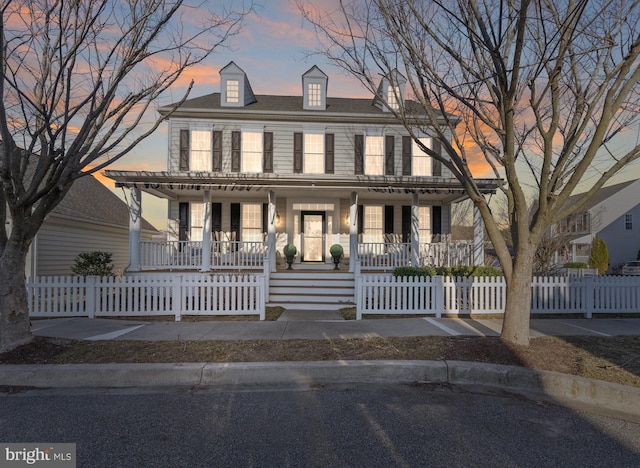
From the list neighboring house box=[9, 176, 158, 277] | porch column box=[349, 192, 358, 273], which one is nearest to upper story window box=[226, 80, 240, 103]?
porch column box=[349, 192, 358, 273]

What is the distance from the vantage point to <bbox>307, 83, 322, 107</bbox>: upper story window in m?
16.3

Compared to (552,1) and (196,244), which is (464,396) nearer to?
(552,1)

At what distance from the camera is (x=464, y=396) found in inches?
182

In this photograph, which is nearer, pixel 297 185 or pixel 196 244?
pixel 297 185

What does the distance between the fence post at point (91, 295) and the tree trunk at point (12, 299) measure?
303 cm

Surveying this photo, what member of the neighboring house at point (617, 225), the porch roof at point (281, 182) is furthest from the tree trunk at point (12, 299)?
the neighboring house at point (617, 225)

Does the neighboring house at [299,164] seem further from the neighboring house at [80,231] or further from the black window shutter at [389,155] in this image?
the neighboring house at [80,231]

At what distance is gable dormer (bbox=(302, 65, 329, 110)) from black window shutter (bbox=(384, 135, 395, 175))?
3053 millimetres

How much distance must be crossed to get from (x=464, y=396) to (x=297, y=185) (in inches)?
350

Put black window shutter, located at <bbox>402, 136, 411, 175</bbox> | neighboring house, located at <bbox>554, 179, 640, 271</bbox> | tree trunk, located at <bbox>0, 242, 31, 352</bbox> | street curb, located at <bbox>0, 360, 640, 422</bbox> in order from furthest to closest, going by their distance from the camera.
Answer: neighboring house, located at <bbox>554, 179, 640, 271</bbox> < black window shutter, located at <bbox>402, 136, 411, 175</bbox> < tree trunk, located at <bbox>0, 242, 31, 352</bbox> < street curb, located at <bbox>0, 360, 640, 422</bbox>

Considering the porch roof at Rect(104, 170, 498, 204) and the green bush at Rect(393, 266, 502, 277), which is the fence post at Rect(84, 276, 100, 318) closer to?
the porch roof at Rect(104, 170, 498, 204)

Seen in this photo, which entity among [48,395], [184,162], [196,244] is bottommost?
[48,395]

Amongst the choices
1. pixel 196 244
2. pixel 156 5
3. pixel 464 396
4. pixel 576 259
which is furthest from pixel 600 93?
pixel 576 259

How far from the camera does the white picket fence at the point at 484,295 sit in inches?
361
